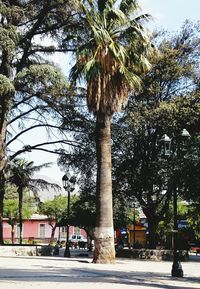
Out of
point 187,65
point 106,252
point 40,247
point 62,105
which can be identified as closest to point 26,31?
point 62,105

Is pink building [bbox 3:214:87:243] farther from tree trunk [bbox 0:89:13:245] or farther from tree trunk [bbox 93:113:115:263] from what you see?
tree trunk [bbox 93:113:115:263]

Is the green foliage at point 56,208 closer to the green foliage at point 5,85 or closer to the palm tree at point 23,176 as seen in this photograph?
the palm tree at point 23,176

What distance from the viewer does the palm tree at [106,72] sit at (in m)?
23.2

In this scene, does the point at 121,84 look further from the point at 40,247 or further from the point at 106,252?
the point at 40,247

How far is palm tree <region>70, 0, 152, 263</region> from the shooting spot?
23250 millimetres

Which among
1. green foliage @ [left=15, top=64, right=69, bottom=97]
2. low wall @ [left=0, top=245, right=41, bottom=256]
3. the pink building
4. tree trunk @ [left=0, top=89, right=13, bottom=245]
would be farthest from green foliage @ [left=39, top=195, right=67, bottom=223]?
green foliage @ [left=15, top=64, right=69, bottom=97]

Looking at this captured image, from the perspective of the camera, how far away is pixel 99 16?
944 inches

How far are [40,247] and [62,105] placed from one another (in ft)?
28.0

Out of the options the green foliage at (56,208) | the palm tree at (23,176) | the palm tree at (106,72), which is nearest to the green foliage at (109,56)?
the palm tree at (106,72)

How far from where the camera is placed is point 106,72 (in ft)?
78.3

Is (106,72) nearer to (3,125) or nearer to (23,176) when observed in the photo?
(3,125)

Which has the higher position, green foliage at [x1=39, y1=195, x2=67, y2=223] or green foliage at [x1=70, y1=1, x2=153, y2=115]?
green foliage at [x1=70, y1=1, x2=153, y2=115]

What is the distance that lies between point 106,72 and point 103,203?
575cm

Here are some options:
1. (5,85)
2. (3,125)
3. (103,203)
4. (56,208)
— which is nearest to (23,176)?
(3,125)
